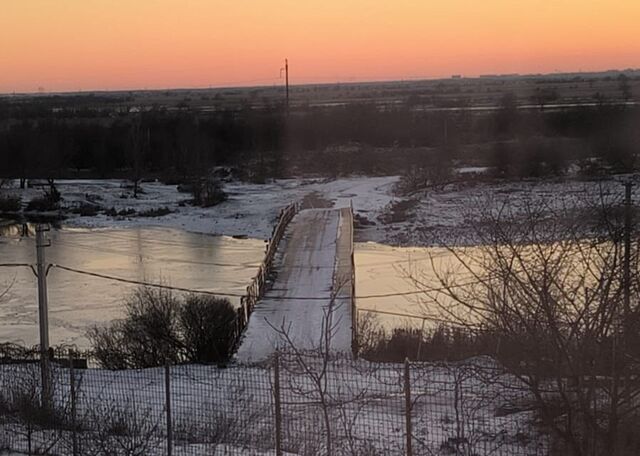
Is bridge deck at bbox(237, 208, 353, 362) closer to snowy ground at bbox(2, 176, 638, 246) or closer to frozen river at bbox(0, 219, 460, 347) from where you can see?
frozen river at bbox(0, 219, 460, 347)

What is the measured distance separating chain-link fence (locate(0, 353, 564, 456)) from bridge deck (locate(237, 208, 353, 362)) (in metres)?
1.50

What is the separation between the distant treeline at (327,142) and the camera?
2405 inches

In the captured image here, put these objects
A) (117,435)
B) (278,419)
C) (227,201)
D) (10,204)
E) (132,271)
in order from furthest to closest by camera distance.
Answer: (227,201) → (10,204) → (132,271) → (117,435) → (278,419)

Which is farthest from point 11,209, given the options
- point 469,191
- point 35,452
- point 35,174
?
point 35,452

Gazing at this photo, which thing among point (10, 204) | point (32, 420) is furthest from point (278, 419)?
point (10, 204)

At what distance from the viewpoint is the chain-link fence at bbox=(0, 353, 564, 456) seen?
8328 millimetres

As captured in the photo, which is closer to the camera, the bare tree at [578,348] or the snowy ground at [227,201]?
the bare tree at [578,348]

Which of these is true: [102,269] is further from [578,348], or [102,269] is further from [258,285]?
[578,348]

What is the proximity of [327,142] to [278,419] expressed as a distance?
2867 inches

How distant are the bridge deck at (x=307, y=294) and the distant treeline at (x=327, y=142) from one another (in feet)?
82.5

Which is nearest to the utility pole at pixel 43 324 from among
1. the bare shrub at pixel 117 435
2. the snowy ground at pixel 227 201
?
the bare shrub at pixel 117 435

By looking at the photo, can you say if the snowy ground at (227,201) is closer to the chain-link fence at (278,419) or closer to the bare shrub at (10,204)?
the bare shrub at (10,204)

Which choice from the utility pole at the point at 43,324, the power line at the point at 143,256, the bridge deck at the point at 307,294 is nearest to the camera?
the utility pole at the point at 43,324

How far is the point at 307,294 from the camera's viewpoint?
23609 mm
